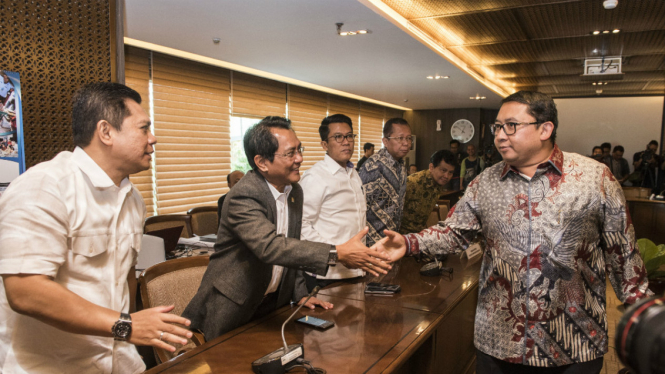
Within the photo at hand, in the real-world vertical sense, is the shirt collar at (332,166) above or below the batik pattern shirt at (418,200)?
above

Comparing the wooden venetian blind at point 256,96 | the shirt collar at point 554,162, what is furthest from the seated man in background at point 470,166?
the shirt collar at point 554,162

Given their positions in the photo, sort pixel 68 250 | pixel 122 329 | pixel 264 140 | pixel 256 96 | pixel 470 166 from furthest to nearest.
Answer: pixel 470 166
pixel 256 96
pixel 264 140
pixel 68 250
pixel 122 329

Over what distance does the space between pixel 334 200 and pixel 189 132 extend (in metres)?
3.62

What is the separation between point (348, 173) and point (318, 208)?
356 mm

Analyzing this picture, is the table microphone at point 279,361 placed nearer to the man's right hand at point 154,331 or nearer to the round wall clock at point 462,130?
the man's right hand at point 154,331

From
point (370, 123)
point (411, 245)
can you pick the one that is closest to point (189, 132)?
point (411, 245)

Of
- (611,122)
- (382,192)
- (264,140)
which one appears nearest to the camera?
(264,140)

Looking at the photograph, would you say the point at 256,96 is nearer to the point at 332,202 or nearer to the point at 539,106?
the point at 332,202

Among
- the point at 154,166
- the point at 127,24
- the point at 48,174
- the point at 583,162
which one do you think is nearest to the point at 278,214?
the point at 48,174

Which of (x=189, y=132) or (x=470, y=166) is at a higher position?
(x=189, y=132)

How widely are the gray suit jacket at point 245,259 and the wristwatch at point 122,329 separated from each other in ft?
1.82

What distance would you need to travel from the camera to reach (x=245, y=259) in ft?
5.70

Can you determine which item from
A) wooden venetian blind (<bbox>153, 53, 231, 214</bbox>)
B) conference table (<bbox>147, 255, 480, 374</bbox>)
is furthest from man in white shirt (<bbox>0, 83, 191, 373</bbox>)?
wooden venetian blind (<bbox>153, 53, 231, 214</bbox>)

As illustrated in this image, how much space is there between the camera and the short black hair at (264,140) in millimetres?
1827
